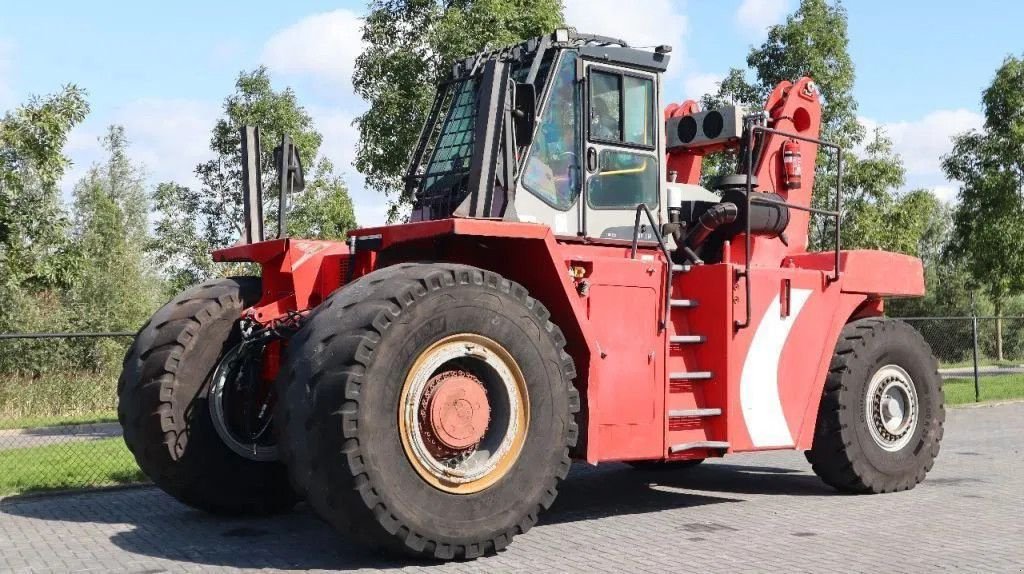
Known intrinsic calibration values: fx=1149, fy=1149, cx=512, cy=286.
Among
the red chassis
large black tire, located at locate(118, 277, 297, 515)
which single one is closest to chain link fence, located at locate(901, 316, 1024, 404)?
the red chassis

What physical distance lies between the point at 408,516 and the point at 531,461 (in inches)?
36.6

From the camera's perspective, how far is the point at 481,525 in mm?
6637

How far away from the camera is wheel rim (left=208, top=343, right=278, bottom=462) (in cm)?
797

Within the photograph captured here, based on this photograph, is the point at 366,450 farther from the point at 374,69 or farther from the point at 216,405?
the point at 374,69

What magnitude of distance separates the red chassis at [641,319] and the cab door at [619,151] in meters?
0.25

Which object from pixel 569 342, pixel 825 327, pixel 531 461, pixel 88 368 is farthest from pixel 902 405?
pixel 88 368

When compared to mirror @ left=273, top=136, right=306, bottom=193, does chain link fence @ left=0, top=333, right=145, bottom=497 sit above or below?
below

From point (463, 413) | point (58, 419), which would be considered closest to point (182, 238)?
point (58, 419)

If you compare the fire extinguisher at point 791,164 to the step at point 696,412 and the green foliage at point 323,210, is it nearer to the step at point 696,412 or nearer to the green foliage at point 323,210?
the step at point 696,412

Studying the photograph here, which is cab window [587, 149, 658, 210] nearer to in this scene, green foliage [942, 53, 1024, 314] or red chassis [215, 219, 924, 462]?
red chassis [215, 219, 924, 462]

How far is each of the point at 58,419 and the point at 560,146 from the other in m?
12.9

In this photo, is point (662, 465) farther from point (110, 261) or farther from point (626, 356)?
point (110, 261)

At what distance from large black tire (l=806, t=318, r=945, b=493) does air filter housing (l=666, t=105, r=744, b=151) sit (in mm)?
1997

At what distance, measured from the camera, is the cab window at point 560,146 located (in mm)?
8156
